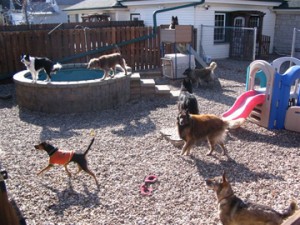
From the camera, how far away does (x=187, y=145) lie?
524cm

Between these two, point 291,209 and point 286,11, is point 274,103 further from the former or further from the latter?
point 286,11

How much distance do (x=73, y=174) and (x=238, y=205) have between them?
8.72 ft

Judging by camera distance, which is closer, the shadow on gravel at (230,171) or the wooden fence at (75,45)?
the shadow on gravel at (230,171)

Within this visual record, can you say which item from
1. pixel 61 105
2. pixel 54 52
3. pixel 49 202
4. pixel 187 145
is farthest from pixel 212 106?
pixel 54 52

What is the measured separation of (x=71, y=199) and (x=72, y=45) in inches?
361

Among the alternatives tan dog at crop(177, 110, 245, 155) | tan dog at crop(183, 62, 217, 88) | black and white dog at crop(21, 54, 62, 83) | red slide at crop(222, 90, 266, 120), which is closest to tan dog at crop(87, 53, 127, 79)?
black and white dog at crop(21, 54, 62, 83)

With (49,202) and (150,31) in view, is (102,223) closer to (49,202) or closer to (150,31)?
A: (49,202)

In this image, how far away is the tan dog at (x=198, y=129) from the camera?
16.7 feet

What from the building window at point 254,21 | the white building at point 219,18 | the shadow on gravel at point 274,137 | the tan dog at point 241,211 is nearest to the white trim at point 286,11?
the white building at point 219,18

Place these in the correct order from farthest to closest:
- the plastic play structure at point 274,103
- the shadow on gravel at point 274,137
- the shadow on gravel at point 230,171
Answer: the plastic play structure at point 274,103 → the shadow on gravel at point 274,137 → the shadow on gravel at point 230,171

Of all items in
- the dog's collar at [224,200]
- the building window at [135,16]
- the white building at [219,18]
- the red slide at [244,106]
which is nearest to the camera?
the dog's collar at [224,200]

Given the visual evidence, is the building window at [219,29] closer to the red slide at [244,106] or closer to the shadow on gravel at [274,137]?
the red slide at [244,106]

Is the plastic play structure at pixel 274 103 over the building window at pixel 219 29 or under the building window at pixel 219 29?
under

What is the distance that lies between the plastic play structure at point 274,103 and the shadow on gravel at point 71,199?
3.56 m
